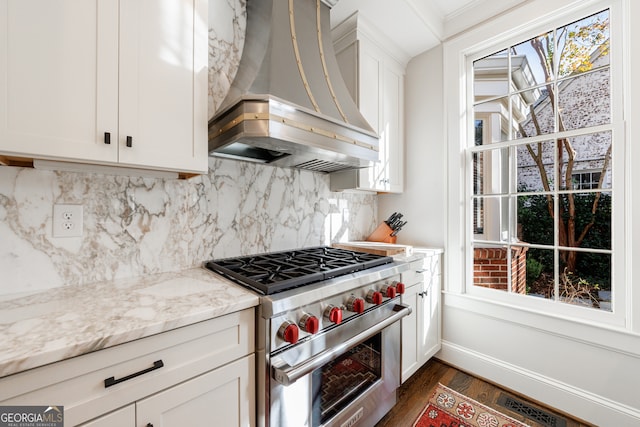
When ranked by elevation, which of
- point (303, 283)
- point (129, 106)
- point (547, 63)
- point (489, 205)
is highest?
point (547, 63)

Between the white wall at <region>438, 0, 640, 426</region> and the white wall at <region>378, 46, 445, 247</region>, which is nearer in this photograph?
the white wall at <region>438, 0, 640, 426</region>

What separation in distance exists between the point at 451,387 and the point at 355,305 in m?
1.35

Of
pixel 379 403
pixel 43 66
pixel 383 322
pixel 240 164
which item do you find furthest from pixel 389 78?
pixel 379 403

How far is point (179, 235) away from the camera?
4.65ft

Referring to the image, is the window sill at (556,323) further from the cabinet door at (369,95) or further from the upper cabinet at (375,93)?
the cabinet door at (369,95)

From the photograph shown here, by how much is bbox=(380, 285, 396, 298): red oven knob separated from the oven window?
0.84 ft

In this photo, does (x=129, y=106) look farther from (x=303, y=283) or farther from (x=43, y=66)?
(x=303, y=283)

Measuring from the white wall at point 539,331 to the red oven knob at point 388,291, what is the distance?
1040mm

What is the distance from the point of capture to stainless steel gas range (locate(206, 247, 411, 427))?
101 cm

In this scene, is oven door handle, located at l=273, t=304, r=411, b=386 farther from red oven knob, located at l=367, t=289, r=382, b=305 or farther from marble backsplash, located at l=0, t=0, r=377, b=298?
marble backsplash, located at l=0, t=0, r=377, b=298

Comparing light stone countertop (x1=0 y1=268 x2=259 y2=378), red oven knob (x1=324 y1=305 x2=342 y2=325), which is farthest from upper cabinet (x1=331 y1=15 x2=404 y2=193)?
light stone countertop (x1=0 y1=268 x2=259 y2=378)

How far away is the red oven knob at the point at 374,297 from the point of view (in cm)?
137

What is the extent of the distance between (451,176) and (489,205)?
378 millimetres

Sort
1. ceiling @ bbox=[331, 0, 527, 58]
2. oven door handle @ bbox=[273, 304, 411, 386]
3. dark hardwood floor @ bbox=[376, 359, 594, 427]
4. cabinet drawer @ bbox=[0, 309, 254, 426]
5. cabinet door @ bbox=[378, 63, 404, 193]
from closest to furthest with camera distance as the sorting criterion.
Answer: cabinet drawer @ bbox=[0, 309, 254, 426] → oven door handle @ bbox=[273, 304, 411, 386] → dark hardwood floor @ bbox=[376, 359, 594, 427] → ceiling @ bbox=[331, 0, 527, 58] → cabinet door @ bbox=[378, 63, 404, 193]
